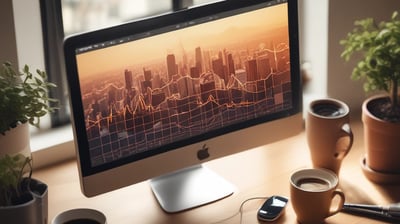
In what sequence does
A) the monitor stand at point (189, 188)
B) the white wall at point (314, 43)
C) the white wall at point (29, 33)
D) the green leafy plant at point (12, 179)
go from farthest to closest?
the white wall at point (314, 43) → the white wall at point (29, 33) → the monitor stand at point (189, 188) → the green leafy plant at point (12, 179)

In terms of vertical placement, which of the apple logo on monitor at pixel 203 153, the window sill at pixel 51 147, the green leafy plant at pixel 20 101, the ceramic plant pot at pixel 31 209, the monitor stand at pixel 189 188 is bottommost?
the monitor stand at pixel 189 188

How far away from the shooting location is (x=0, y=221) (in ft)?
4.58

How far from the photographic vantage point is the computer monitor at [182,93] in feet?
4.86

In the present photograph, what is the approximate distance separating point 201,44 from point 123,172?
0.31m

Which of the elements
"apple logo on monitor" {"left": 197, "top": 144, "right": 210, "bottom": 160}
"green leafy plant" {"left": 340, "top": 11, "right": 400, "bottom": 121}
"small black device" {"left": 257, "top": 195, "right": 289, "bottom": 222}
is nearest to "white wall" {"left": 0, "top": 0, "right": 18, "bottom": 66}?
"apple logo on monitor" {"left": 197, "top": 144, "right": 210, "bottom": 160}

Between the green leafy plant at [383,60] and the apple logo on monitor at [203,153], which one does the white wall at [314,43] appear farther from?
the apple logo on monitor at [203,153]

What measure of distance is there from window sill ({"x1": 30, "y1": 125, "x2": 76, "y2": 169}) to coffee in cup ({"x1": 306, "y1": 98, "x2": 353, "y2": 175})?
1.94ft

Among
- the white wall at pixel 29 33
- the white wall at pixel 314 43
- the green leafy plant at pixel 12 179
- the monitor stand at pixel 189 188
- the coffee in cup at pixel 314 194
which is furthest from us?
the white wall at pixel 314 43

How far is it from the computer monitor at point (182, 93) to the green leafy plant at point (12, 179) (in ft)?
0.39

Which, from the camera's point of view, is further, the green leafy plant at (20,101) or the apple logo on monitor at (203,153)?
the apple logo on monitor at (203,153)

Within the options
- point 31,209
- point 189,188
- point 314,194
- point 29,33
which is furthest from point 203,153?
point 29,33

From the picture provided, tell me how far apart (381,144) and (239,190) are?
1.11ft

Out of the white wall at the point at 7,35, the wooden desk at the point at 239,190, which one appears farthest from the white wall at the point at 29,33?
the wooden desk at the point at 239,190

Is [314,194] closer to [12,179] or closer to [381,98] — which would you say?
[381,98]
